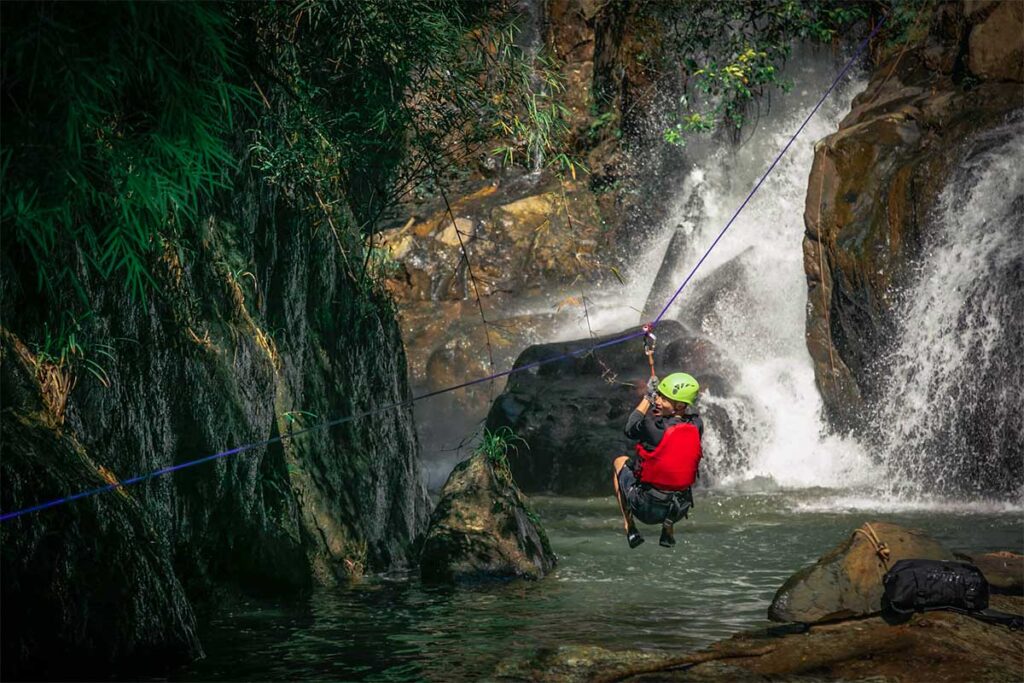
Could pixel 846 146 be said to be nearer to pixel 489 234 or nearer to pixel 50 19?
pixel 489 234

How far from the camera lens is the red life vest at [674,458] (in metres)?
8.55

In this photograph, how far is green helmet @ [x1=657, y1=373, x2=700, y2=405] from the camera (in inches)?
332

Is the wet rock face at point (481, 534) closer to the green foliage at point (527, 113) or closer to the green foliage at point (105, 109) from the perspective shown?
the green foliage at point (527, 113)

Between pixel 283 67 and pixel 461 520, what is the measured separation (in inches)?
173

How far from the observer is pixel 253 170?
931 centimetres

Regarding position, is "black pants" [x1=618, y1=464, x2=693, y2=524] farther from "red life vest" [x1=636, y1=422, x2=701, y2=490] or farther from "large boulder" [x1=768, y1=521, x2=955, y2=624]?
"large boulder" [x1=768, y1=521, x2=955, y2=624]

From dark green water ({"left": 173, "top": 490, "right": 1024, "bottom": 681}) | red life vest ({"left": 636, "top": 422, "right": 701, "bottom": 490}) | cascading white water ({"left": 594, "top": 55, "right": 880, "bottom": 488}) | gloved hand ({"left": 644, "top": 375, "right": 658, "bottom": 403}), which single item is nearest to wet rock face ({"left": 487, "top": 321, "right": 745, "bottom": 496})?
cascading white water ({"left": 594, "top": 55, "right": 880, "bottom": 488})

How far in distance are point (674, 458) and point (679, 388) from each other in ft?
1.70

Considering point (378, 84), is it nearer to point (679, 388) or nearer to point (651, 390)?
point (651, 390)

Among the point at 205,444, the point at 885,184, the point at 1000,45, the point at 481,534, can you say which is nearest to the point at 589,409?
the point at 885,184

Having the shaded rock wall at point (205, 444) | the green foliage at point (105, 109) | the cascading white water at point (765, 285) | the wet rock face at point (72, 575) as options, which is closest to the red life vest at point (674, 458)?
the shaded rock wall at point (205, 444)

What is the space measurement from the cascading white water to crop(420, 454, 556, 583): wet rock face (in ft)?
23.0

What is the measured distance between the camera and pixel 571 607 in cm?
962

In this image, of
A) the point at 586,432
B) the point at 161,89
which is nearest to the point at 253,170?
the point at 161,89
